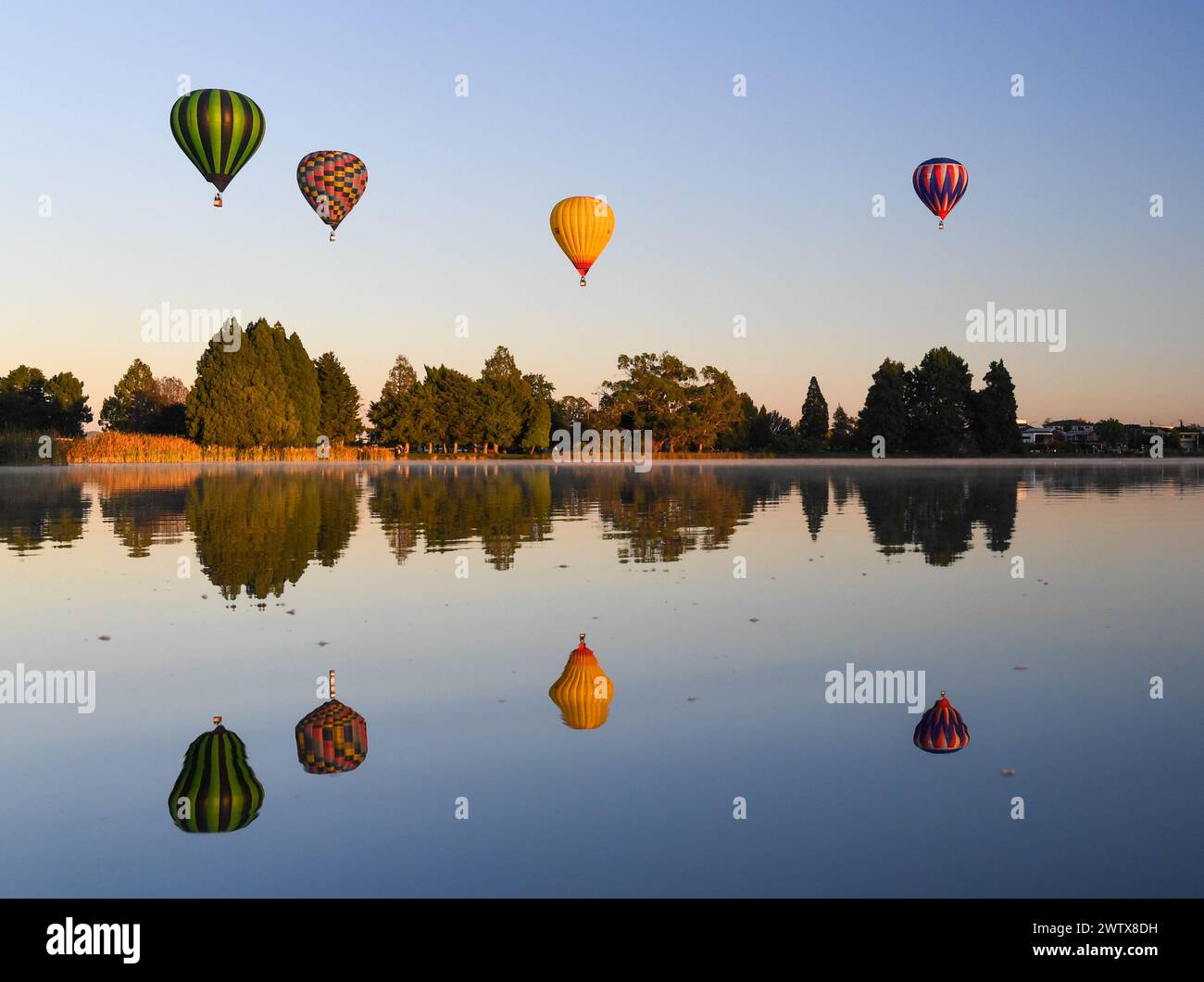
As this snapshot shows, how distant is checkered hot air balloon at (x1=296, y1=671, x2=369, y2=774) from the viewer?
6109 millimetres

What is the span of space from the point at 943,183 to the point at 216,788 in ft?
172

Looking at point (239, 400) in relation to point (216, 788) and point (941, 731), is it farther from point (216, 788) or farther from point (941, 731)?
point (941, 731)

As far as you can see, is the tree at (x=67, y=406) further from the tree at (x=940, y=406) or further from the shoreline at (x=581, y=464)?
the tree at (x=940, y=406)

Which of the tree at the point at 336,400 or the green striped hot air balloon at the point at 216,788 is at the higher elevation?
the tree at the point at 336,400

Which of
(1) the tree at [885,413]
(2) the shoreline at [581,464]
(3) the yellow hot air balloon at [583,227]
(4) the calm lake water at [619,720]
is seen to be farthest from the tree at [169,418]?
(4) the calm lake water at [619,720]

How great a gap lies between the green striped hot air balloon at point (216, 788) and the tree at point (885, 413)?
103158mm

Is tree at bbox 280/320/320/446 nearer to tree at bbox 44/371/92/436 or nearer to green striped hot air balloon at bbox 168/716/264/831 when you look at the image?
tree at bbox 44/371/92/436

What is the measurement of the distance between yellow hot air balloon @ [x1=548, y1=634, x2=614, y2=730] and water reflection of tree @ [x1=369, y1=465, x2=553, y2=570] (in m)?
6.54

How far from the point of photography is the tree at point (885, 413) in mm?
105125

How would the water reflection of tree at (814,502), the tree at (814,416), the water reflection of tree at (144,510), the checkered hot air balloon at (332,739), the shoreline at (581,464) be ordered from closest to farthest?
the checkered hot air balloon at (332,739) < the water reflection of tree at (144,510) < the water reflection of tree at (814,502) < the shoreline at (581,464) < the tree at (814,416)

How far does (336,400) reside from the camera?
105 meters

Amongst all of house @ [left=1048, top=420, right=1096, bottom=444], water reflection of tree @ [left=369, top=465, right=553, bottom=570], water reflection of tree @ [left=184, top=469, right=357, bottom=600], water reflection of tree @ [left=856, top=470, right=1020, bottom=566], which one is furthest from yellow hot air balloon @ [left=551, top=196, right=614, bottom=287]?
house @ [left=1048, top=420, right=1096, bottom=444]

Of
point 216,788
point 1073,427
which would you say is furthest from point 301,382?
point 1073,427

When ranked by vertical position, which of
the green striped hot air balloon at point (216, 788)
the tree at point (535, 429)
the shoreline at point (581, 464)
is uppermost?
the tree at point (535, 429)
